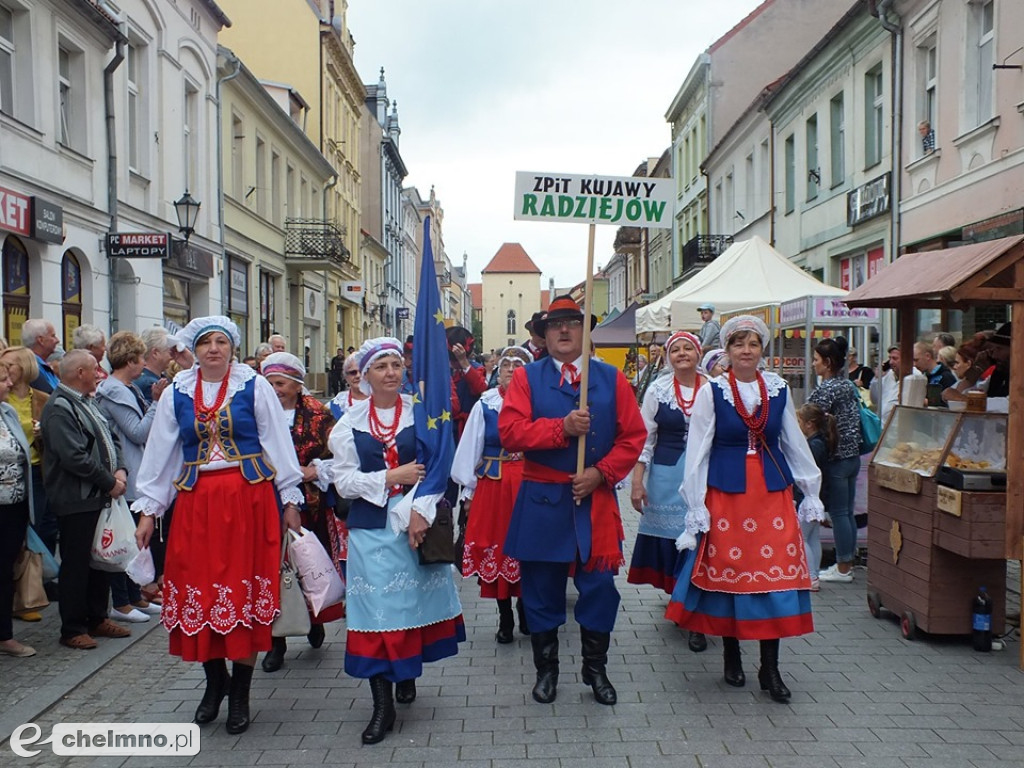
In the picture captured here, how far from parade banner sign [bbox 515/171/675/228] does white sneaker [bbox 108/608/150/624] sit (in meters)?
3.90

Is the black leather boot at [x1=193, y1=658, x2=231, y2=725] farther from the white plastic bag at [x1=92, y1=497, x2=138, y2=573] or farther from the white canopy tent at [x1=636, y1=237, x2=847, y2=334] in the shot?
the white canopy tent at [x1=636, y1=237, x2=847, y2=334]

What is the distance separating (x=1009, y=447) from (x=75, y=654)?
5.48m

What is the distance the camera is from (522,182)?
4.80m

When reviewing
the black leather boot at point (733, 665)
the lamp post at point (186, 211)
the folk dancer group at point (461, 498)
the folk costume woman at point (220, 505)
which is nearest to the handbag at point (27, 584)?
the folk dancer group at point (461, 498)

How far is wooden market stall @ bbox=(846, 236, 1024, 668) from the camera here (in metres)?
5.23

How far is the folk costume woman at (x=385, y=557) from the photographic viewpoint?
4.28m

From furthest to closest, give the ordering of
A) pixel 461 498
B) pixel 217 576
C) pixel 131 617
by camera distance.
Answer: pixel 131 617, pixel 461 498, pixel 217 576

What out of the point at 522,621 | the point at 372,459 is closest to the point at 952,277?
the point at 522,621

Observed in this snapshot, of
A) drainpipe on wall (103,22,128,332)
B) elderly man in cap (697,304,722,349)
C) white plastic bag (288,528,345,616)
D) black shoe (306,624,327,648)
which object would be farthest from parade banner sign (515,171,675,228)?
drainpipe on wall (103,22,128,332)

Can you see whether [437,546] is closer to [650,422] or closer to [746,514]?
[746,514]

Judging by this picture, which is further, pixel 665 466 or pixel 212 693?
pixel 665 466

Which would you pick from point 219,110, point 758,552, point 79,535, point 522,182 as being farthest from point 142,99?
point 758,552

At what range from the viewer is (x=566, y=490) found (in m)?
4.64

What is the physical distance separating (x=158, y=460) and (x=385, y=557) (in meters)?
1.16
